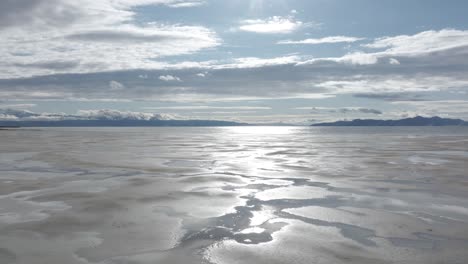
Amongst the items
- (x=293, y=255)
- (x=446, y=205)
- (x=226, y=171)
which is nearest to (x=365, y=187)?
(x=446, y=205)

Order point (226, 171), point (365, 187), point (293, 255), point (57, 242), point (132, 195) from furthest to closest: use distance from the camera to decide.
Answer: point (226, 171), point (365, 187), point (132, 195), point (57, 242), point (293, 255)

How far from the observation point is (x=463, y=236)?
9.30 m

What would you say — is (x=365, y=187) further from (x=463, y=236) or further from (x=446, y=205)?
(x=463, y=236)

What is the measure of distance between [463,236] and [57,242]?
8.84 m

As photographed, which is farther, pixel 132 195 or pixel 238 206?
pixel 132 195

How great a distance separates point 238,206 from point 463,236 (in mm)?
5947

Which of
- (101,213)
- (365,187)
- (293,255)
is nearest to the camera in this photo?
(293,255)

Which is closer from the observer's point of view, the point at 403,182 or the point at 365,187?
the point at 365,187

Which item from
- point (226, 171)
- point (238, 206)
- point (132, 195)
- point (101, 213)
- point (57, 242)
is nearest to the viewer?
point (57, 242)

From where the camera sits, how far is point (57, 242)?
28.8ft

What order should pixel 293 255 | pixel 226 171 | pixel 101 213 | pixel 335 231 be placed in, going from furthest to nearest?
1. pixel 226 171
2. pixel 101 213
3. pixel 335 231
4. pixel 293 255

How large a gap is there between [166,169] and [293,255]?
50.6ft

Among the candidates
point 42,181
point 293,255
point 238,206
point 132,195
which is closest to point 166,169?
point 42,181

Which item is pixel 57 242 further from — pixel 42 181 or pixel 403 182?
pixel 403 182
